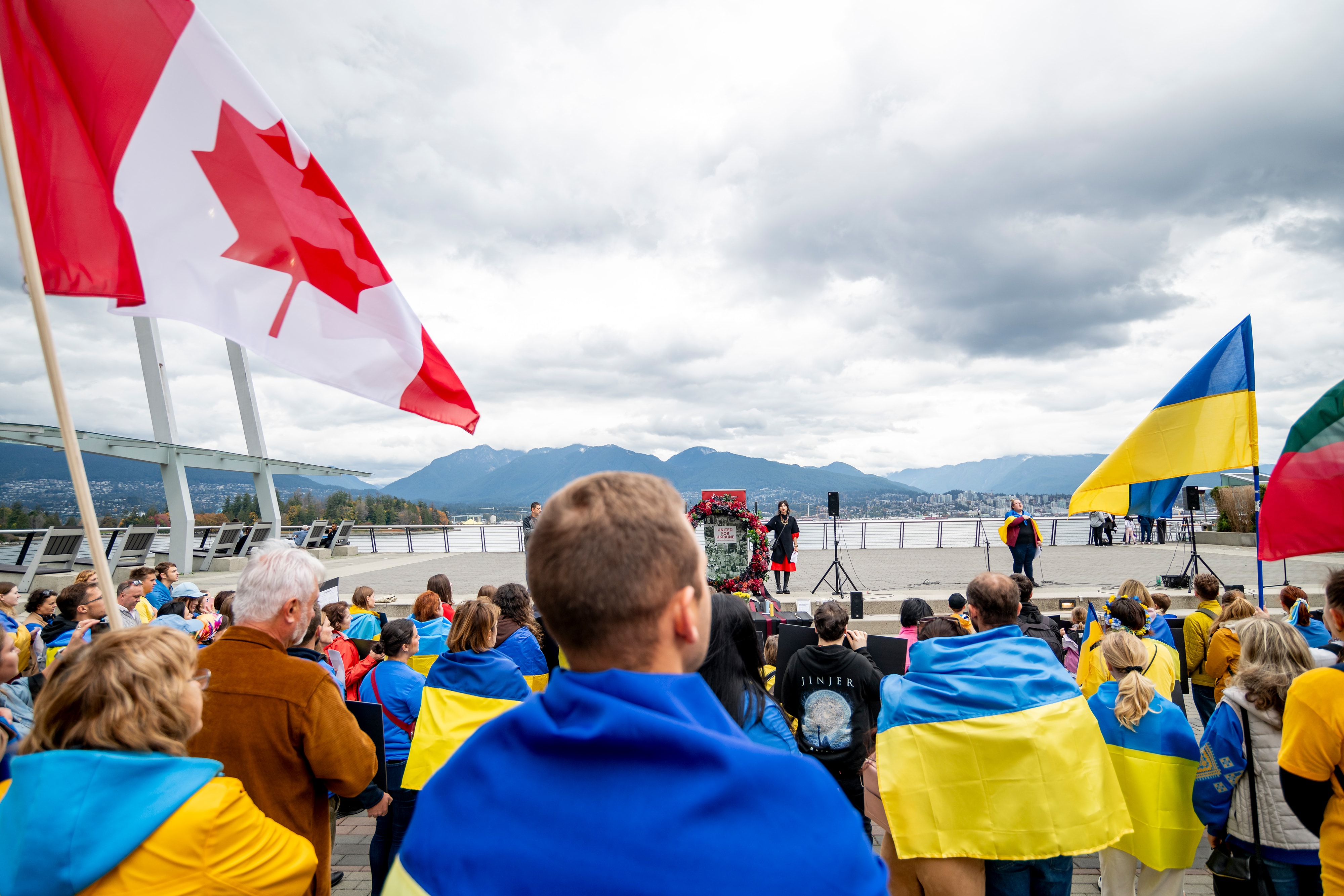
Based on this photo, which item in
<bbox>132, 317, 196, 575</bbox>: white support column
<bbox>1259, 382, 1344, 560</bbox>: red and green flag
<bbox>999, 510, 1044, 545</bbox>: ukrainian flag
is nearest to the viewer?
<bbox>1259, 382, 1344, 560</bbox>: red and green flag

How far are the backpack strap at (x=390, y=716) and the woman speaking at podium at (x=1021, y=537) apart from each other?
12.5 metres

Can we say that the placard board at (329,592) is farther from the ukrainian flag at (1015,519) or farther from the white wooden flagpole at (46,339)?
the ukrainian flag at (1015,519)

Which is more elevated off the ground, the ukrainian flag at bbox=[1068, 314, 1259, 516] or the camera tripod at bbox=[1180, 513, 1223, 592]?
the ukrainian flag at bbox=[1068, 314, 1259, 516]

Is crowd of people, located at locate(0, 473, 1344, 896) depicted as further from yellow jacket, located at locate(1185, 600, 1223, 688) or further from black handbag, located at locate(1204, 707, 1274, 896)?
yellow jacket, located at locate(1185, 600, 1223, 688)

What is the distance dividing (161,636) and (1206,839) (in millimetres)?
6508

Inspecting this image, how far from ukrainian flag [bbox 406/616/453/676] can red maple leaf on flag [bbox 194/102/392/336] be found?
7.62 ft

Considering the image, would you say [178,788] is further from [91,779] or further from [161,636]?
[161,636]

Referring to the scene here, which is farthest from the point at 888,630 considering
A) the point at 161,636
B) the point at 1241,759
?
the point at 161,636

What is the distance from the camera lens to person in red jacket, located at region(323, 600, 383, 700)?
17.7ft

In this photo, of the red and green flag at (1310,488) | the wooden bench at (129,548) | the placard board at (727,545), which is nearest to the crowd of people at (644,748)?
the red and green flag at (1310,488)

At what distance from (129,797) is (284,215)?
294cm

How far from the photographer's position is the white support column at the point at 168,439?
57.7 ft

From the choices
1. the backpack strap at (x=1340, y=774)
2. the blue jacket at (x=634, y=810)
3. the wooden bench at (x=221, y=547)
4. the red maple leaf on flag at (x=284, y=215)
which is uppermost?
the red maple leaf on flag at (x=284, y=215)

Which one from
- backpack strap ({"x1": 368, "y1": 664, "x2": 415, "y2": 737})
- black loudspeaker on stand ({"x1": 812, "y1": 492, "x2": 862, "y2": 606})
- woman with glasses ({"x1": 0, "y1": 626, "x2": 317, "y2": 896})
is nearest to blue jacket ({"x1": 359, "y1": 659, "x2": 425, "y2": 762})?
backpack strap ({"x1": 368, "y1": 664, "x2": 415, "y2": 737})
